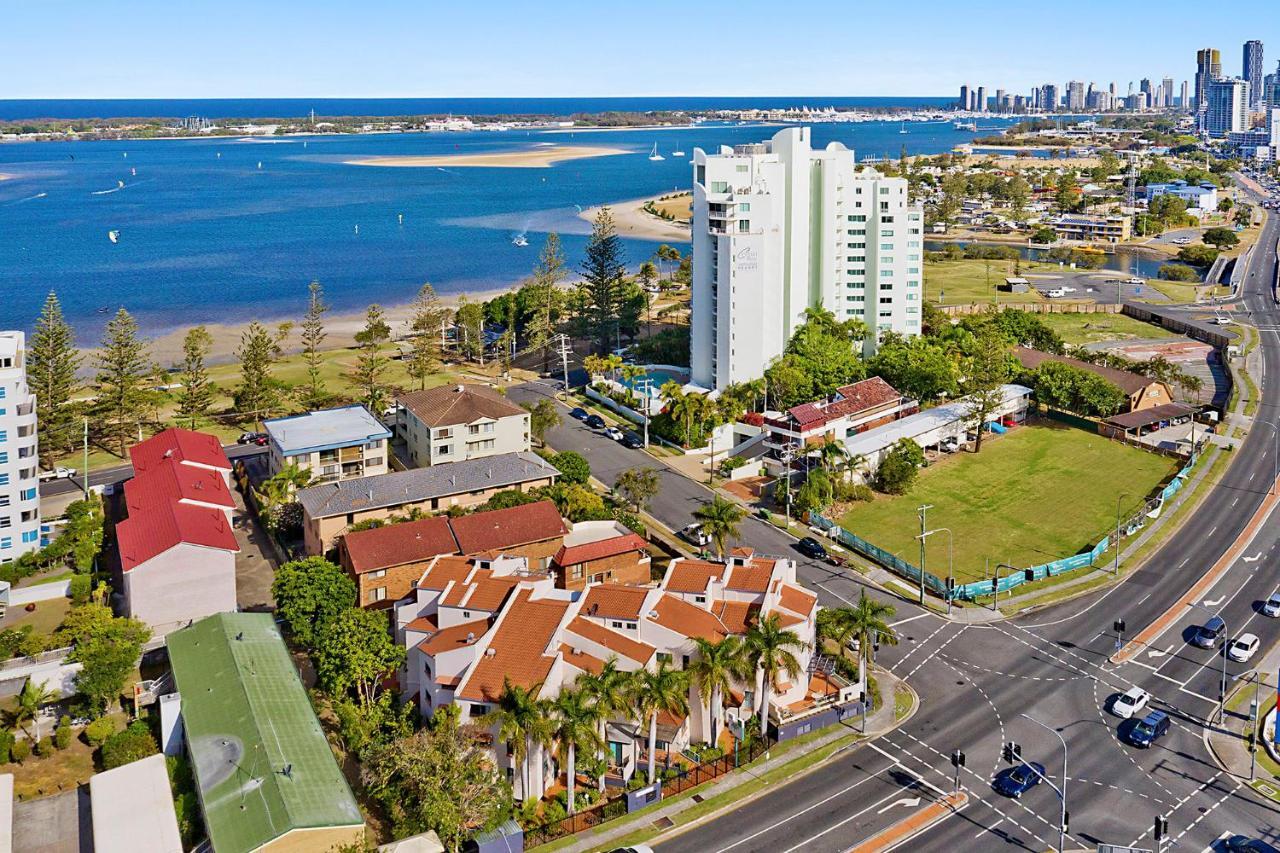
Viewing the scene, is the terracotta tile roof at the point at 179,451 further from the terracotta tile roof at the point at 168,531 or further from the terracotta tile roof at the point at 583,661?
the terracotta tile roof at the point at 583,661

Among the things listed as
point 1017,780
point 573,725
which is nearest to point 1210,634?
point 1017,780

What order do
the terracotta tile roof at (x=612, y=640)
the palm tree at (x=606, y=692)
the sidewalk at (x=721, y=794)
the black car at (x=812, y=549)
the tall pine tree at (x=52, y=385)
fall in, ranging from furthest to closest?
the tall pine tree at (x=52, y=385) < the black car at (x=812, y=549) < the terracotta tile roof at (x=612, y=640) < the palm tree at (x=606, y=692) < the sidewalk at (x=721, y=794)

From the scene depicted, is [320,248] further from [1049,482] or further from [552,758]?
[552,758]

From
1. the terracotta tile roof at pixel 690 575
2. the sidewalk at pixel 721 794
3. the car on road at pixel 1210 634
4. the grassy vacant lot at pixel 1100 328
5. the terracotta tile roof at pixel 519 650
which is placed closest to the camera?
the sidewalk at pixel 721 794

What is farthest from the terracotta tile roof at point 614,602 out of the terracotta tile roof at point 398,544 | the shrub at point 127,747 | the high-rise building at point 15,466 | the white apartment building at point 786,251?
the white apartment building at point 786,251

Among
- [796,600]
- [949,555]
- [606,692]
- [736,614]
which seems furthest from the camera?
[949,555]

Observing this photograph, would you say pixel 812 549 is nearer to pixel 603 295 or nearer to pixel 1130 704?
pixel 1130 704
